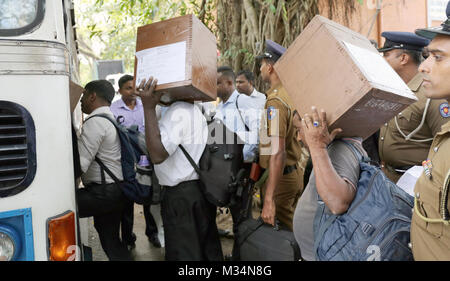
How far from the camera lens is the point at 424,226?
139 cm

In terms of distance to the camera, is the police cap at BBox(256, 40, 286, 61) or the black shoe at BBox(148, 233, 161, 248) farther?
the black shoe at BBox(148, 233, 161, 248)

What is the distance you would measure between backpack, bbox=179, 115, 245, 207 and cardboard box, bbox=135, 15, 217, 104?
36 cm

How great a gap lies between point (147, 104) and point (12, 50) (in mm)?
1027

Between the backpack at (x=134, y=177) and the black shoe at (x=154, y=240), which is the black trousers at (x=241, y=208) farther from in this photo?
the black shoe at (x=154, y=240)

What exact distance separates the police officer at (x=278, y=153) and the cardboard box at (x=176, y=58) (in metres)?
0.58

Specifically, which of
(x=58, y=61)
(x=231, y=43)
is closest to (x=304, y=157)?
(x=231, y=43)

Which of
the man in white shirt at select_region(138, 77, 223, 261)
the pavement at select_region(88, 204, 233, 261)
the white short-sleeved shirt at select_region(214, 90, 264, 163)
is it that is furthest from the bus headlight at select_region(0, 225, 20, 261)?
the pavement at select_region(88, 204, 233, 261)

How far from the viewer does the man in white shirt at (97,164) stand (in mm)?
2916

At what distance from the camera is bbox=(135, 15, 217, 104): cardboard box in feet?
7.80

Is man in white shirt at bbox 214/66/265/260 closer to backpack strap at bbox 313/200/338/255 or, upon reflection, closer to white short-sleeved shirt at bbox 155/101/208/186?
white short-sleeved shirt at bbox 155/101/208/186

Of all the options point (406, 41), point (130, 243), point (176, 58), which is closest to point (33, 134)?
point (176, 58)

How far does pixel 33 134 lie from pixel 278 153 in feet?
5.81

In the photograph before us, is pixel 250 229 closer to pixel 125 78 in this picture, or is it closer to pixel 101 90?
pixel 101 90

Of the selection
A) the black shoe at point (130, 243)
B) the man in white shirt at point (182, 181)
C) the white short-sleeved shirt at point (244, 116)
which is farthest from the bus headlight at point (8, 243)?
the black shoe at point (130, 243)
